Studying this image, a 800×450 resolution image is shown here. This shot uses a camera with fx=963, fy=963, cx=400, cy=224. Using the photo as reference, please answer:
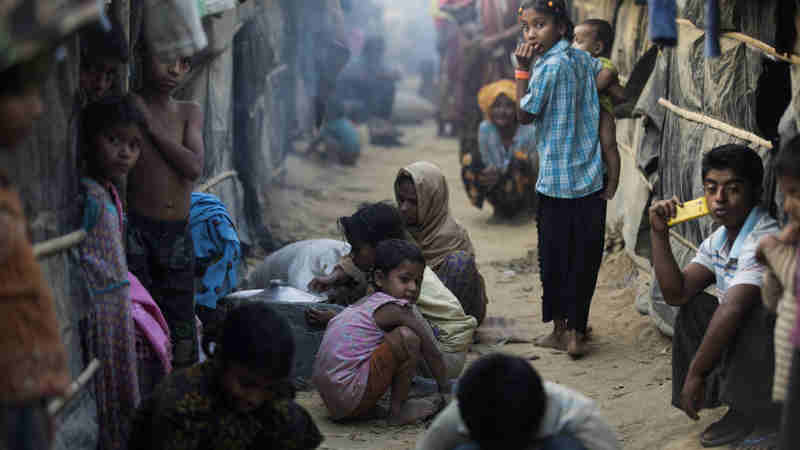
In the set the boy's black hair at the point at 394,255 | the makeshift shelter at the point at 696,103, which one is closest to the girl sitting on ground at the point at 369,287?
the boy's black hair at the point at 394,255

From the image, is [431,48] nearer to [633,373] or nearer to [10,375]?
[633,373]

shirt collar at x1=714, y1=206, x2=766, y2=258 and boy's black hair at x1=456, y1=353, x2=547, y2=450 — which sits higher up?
shirt collar at x1=714, y1=206, x2=766, y2=258

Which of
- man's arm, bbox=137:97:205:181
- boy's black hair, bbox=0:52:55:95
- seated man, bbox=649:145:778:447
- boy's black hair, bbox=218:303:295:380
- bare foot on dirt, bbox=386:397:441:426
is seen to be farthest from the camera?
bare foot on dirt, bbox=386:397:441:426

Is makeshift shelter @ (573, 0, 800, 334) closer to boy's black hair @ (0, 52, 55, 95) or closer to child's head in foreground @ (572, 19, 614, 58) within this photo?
child's head in foreground @ (572, 19, 614, 58)

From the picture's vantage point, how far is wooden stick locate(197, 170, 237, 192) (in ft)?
19.2

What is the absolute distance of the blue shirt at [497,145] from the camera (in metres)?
8.55

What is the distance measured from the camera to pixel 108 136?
10.4 feet

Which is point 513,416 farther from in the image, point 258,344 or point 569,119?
point 569,119

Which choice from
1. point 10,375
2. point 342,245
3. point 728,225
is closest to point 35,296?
point 10,375

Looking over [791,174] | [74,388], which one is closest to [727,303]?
[791,174]

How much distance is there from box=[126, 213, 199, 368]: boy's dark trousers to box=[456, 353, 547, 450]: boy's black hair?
1.73 meters

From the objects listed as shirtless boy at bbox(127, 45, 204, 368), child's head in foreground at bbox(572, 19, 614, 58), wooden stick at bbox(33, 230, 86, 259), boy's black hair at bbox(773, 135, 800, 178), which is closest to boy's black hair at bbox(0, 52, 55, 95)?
Answer: wooden stick at bbox(33, 230, 86, 259)

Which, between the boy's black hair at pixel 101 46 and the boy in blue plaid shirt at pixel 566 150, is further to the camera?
the boy in blue plaid shirt at pixel 566 150

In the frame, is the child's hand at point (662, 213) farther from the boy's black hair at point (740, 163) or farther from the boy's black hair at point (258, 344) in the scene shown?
the boy's black hair at point (258, 344)
